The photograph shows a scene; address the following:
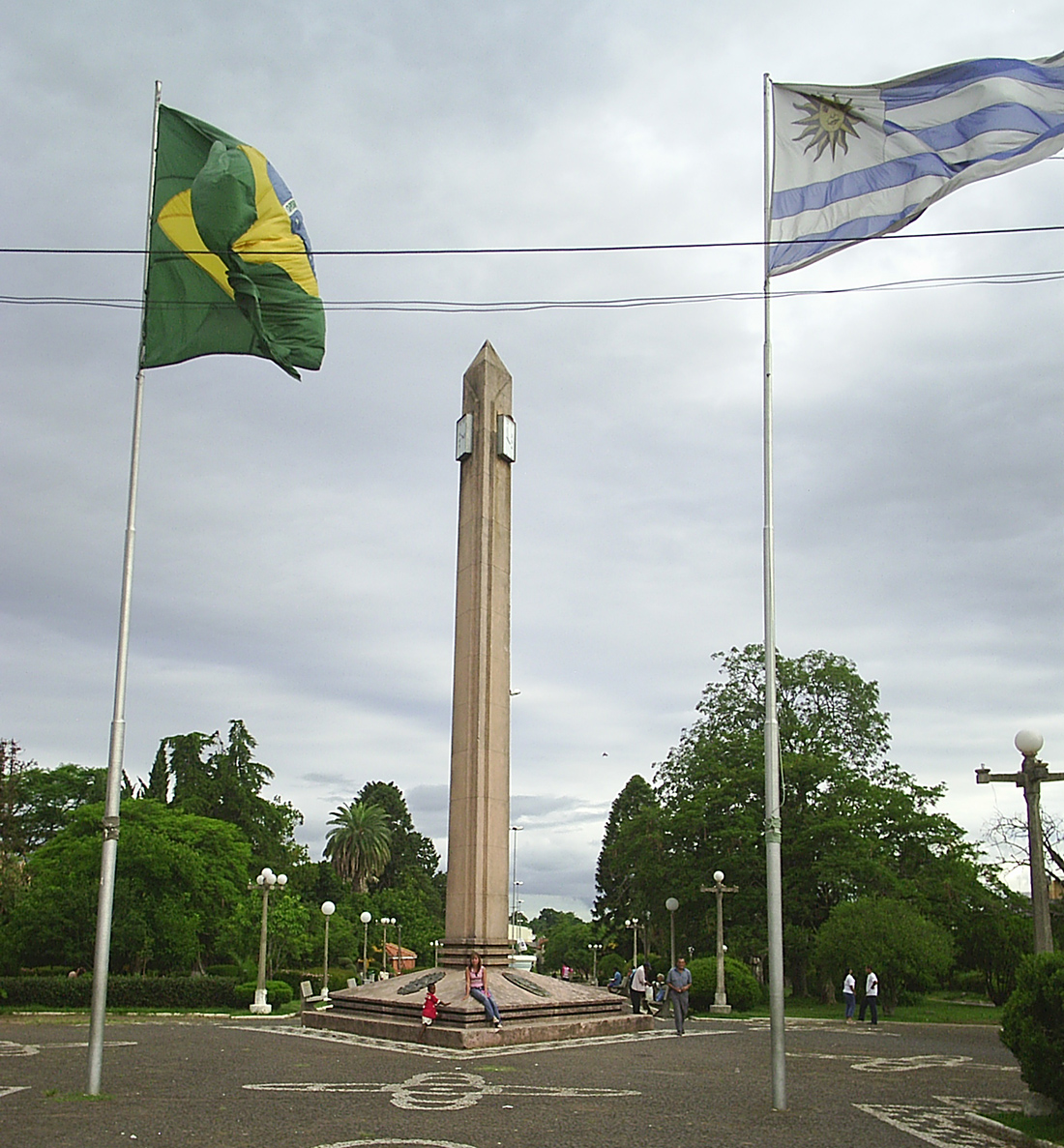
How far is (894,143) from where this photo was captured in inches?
496

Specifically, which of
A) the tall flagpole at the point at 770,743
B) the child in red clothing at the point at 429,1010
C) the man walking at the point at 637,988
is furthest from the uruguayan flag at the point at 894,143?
the man walking at the point at 637,988

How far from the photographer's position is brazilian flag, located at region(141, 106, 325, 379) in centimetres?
1366

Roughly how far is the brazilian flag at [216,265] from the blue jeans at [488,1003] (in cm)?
1256

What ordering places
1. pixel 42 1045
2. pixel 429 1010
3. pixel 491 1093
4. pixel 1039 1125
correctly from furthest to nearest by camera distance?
pixel 429 1010, pixel 42 1045, pixel 491 1093, pixel 1039 1125

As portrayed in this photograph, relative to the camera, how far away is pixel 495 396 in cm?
2834

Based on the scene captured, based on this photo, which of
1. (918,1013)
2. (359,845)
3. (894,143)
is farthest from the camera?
(359,845)

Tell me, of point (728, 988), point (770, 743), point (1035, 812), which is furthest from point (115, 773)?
point (728, 988)

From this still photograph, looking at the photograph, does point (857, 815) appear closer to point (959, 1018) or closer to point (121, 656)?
point (959, 1018)

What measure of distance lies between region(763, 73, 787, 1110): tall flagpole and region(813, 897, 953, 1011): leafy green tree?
20.4m

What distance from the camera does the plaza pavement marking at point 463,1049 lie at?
18.6 m

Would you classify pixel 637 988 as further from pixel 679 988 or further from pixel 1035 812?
pixel 1035 812

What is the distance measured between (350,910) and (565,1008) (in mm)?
53434

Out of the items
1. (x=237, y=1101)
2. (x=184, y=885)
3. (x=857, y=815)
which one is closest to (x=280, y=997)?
(x=184, y=885)

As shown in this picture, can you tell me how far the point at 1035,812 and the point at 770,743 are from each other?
3.36 metres
